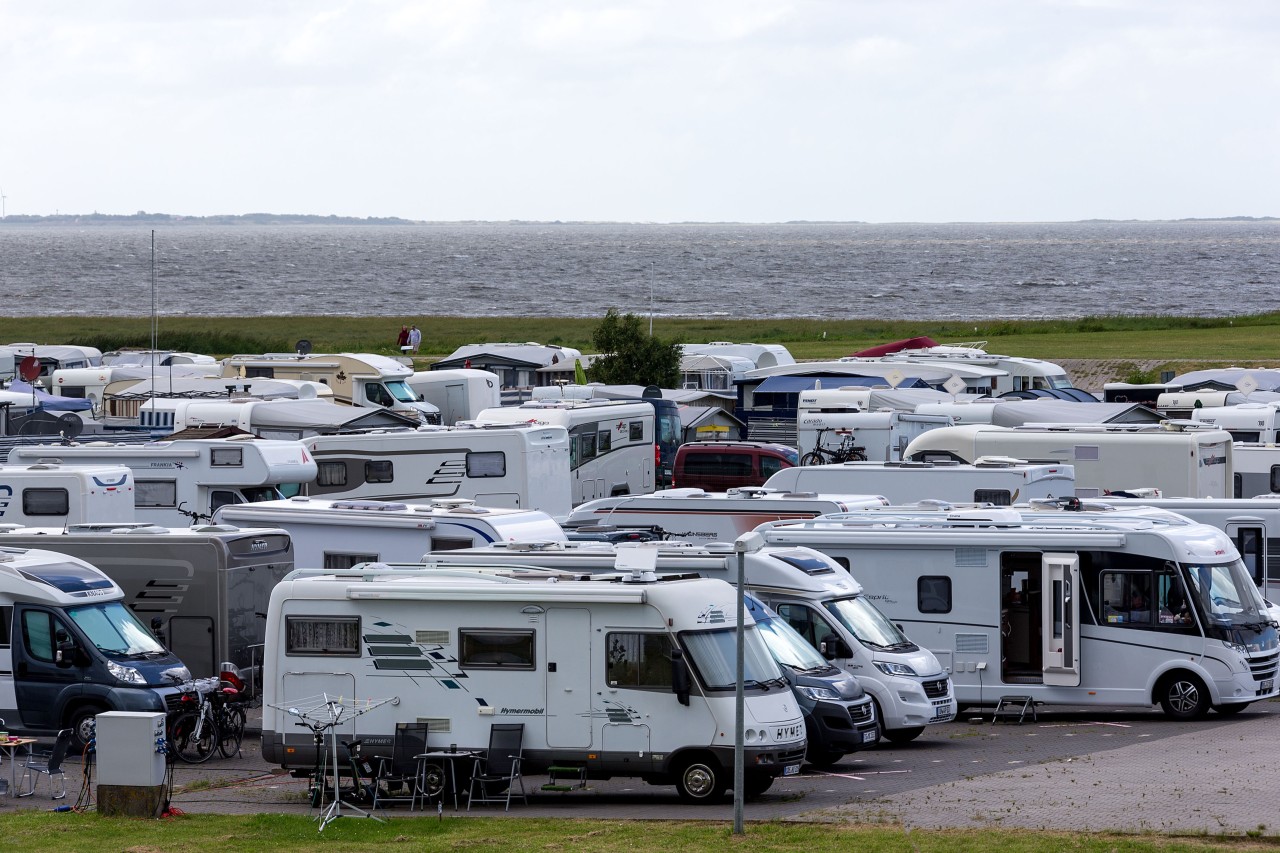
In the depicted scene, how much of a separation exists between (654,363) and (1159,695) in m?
28.8

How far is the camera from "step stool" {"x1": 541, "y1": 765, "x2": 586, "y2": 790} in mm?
14469

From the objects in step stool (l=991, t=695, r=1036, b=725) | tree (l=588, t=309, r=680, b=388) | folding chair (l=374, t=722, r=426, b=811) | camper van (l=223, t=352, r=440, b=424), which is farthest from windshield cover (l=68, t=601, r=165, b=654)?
tree (l=588, t=309, r=680, b=388)

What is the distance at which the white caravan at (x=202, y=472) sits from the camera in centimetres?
2423

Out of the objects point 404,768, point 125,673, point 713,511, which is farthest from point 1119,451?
point 125,673

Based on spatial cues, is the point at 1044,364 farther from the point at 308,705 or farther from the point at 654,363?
the point at 308,705

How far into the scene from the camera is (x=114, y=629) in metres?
17.2

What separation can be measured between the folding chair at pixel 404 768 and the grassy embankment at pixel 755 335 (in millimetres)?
40597

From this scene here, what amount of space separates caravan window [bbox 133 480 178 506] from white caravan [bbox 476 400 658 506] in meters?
6.04

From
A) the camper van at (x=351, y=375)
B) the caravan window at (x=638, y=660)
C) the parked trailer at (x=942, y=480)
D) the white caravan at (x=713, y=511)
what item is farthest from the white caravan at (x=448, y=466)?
the caravan window at (x=638, y=660)

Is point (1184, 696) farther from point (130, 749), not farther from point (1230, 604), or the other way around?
point (130, 749)

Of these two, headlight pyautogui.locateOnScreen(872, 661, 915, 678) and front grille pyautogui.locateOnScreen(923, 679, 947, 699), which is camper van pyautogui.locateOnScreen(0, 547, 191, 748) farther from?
front grille pyautogui.locateOnScreen(923, 679, 947, 699)

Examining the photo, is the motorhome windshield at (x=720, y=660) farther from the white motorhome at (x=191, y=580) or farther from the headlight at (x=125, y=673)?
the white motorhome at (x=191, y=580)

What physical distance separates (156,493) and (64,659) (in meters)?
8.12

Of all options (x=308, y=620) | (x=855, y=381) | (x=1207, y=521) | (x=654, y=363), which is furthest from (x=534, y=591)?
(x=654, y=363)
